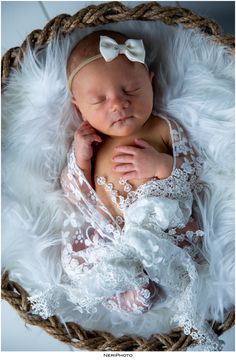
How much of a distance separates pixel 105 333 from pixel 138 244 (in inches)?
13.2

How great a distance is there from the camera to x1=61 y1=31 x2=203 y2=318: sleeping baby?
1.49 metres

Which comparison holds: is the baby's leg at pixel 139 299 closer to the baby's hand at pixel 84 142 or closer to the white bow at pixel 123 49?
the baby's hand at pixel 84 142

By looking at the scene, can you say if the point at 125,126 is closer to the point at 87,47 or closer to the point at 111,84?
the point at 111,84

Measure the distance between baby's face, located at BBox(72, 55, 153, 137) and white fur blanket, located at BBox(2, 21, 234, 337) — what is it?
131 millimetres

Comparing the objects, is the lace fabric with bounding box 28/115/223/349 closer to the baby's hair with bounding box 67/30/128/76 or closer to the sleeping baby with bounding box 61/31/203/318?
the sleeping baby with bounding box 61/31/203/318

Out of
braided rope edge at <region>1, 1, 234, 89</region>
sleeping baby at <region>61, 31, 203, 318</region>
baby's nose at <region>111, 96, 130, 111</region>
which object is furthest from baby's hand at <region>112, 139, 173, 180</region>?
braided rope edge at <region>1, 1, 234, 89</region>

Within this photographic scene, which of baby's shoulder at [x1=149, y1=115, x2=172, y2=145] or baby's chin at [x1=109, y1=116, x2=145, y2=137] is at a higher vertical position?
baby's chin at [x1=109, y1=116, x2=145, y2=137]

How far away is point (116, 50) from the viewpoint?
153 cm

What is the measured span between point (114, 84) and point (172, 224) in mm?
440

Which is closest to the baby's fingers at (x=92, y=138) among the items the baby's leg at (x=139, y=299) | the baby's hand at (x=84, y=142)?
the baby's hand at (x=84, y=142)

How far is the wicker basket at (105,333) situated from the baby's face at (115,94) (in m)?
0.14

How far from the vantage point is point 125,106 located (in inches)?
60.6

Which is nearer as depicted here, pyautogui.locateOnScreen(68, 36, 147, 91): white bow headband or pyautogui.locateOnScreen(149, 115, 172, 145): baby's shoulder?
pyautogui.locateOnScreen(68, 36, 147, 91): white bow headband

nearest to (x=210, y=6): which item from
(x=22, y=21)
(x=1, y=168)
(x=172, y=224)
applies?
(x=22, y=21)
